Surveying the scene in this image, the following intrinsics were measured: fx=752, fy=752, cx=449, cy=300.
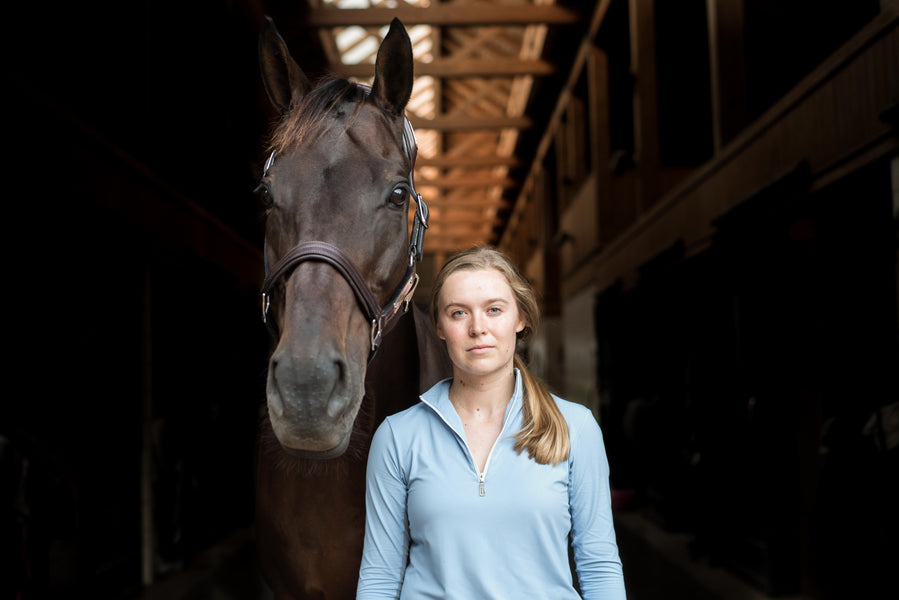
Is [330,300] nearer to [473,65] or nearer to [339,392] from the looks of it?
[339,392]

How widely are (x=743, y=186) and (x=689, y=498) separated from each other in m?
2.80

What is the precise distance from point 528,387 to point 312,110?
0.80m

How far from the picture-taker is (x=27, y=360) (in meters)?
3.89

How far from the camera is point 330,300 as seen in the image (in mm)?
1486

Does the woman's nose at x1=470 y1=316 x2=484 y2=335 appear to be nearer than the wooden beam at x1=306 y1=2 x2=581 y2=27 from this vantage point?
Yes

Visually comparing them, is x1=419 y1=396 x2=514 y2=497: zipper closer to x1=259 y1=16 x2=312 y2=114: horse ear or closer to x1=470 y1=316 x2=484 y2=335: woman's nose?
x1=470 y1=316 x2=484 y2=335: woman's nose

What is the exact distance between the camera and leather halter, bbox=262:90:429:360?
1532 millimetres

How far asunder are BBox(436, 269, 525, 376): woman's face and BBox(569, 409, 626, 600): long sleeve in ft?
0.73

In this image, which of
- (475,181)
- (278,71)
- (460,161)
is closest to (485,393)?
(278,71)

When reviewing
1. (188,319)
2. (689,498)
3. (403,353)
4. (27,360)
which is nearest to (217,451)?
(188,319)

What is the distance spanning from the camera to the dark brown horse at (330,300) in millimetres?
1412

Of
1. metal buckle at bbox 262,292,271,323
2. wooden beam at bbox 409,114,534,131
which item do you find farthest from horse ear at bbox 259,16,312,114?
wooden beam at bbox 409,114,534,131

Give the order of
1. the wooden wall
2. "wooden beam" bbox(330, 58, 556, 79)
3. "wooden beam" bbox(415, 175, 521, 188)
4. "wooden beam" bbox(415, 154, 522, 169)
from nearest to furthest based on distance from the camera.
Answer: the wooden wall → "wooden beam" bbox(330, 58, 556, 79) → "wooden beam" bbox(415, 154, 522, 169) → "wooden beam" bbox(415, 175, 521, 188)

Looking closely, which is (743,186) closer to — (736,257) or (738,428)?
(736,257)
